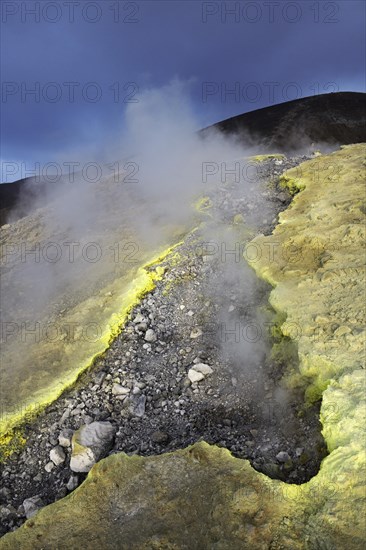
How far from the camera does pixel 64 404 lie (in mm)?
5000

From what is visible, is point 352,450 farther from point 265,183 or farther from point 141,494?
point 265,183

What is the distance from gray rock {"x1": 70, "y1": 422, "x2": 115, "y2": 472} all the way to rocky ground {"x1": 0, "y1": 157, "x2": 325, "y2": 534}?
2 centimetres

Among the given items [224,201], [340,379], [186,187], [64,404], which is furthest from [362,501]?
[186,187]

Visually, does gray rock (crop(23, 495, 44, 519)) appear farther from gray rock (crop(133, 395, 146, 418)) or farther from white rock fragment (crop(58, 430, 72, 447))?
gray rock (crop(133, 395, 146, 418))

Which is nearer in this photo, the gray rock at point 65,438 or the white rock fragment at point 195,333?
the gray rock at point 65,438

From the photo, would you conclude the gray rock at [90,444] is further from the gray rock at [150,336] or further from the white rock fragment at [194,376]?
the gray rock at [150,336]

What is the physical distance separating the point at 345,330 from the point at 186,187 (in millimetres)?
7520

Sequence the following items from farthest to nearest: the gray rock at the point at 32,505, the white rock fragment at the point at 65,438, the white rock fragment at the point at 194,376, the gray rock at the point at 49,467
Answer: the white rock fragment at the point at 194,376 < the white rock fragment at the point at 65,438 < the gray rock at the point at 49,467 < the gray rock at the point at 32,505

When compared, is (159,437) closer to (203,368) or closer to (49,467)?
(203,368)

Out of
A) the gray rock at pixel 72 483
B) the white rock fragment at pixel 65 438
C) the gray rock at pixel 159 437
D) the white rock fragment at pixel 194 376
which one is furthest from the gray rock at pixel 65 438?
the white rock fragment at pixel 194 376

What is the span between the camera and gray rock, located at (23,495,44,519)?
396 centimetres

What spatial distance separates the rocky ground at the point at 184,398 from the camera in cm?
400

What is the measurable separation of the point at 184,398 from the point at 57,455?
1379 millimetres

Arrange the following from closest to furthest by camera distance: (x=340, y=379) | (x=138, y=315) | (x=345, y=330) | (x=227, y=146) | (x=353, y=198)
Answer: (x=340, y=379) < (x=345, y=330) < (x=138, y=315) < (x=353, y=198) < (x=227, y=146)
